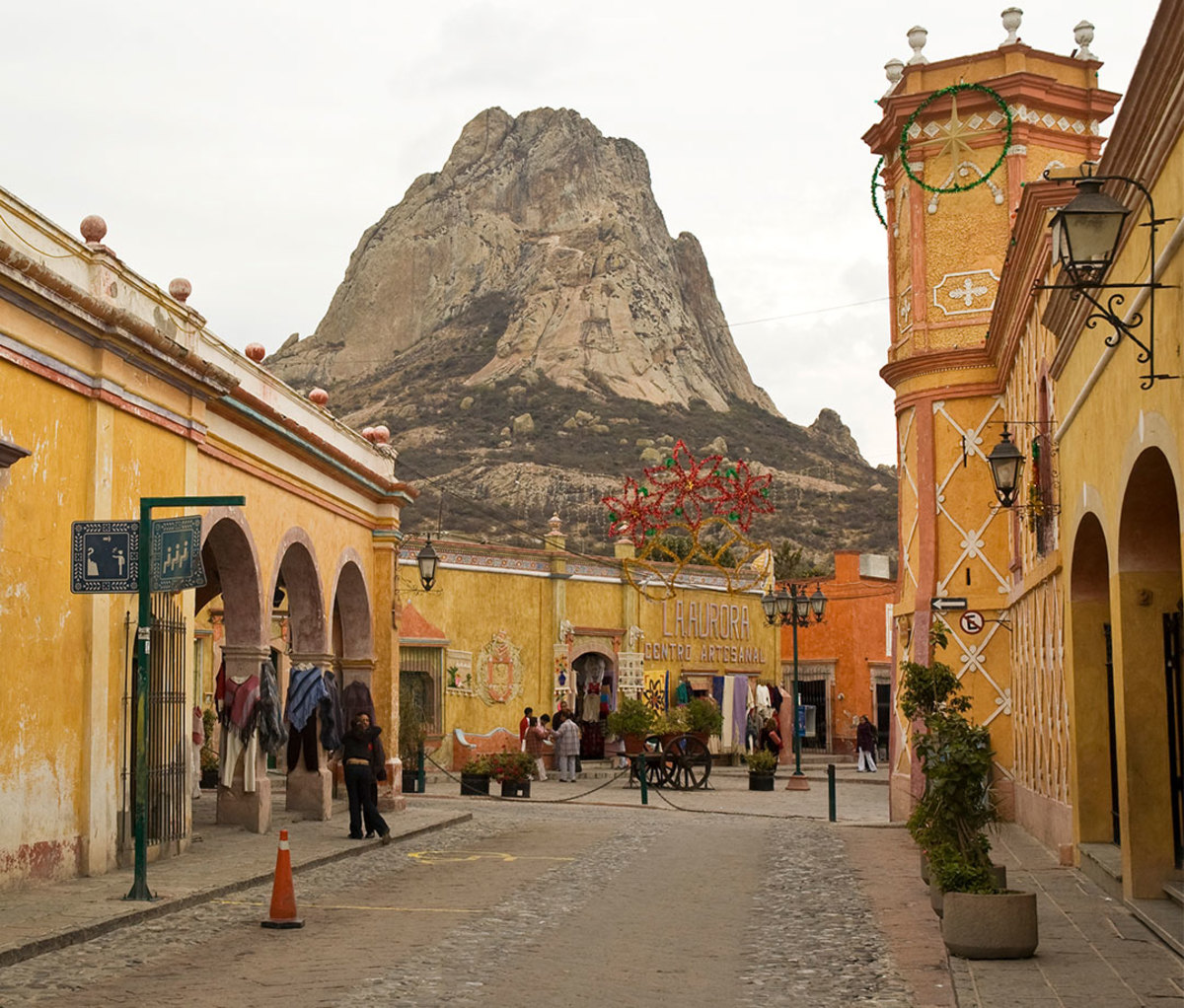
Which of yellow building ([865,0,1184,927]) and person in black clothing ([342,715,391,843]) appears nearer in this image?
yellow building ([865,0,1184,927])

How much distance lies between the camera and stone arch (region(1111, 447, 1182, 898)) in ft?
35.4

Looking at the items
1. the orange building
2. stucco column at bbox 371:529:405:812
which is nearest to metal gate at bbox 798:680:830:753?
the orange building

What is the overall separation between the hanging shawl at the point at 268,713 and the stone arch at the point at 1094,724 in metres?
8.83

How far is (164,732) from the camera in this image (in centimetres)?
1488

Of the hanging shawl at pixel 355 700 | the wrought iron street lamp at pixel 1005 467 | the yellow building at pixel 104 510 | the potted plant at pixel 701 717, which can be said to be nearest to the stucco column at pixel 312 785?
the hanging shawl at pixel 355 700

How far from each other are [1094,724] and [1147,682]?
8.37 feet

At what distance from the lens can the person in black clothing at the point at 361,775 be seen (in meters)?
17.0

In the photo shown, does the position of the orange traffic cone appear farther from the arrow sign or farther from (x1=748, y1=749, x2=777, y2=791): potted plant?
(x1=748, y1=749, x2=777, y2=791): potted plant

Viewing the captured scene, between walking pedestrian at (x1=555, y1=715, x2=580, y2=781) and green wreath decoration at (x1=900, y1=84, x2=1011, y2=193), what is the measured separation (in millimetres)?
14878

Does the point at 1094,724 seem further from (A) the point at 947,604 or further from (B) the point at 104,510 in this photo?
(B) the point at 104,510

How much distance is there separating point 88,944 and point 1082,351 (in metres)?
8.68

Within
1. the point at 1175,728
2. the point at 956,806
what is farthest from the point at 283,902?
the point at 1175,728

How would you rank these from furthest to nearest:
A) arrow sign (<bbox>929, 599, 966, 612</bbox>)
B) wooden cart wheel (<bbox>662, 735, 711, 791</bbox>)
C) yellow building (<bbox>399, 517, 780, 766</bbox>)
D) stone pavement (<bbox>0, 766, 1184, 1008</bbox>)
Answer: yellow building (<bbox>399, 517, 780, 766</bbox>) < wooden cart wheel (<bbox>662, 735, 711, 791</bbox>) < arrow sign (<bbox>929, 599, 966, 612</bbox>) < stone pavement (<bbox>0, 766, 1184, 1008</bbox>)

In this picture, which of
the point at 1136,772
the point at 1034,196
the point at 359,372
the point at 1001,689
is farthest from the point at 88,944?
the point at 359,372
